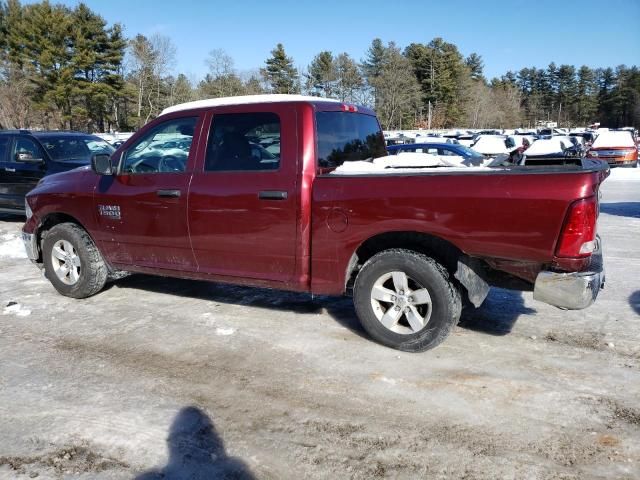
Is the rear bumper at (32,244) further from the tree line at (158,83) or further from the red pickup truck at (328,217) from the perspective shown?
the tree line at (158,83)

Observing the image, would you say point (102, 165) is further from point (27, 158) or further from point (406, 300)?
point (27, 158)

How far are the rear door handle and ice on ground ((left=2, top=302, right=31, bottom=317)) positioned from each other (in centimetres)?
281

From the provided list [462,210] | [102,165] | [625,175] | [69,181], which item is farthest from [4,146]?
[625,175]

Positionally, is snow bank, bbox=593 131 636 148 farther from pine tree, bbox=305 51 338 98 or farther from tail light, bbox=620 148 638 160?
pine tree, bbox=305 51 338 98

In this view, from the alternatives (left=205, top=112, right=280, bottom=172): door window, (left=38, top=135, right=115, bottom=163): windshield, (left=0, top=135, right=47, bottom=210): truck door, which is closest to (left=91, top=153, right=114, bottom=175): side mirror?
(left=205, top=112, right=280, bottom=172): door window

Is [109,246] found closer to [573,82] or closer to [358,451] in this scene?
[358,451]

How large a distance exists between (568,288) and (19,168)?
1011 centimetres

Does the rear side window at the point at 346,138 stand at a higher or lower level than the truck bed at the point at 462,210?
higher

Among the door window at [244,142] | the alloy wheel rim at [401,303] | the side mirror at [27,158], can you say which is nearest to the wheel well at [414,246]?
the alloy wheel rim at [401,303]

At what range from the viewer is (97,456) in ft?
9.39

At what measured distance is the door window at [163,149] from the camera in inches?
189

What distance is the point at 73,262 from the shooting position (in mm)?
5613

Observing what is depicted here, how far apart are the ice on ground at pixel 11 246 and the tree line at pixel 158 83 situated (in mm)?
42616

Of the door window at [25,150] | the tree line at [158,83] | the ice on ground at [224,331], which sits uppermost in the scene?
the tree line at [158,83]
